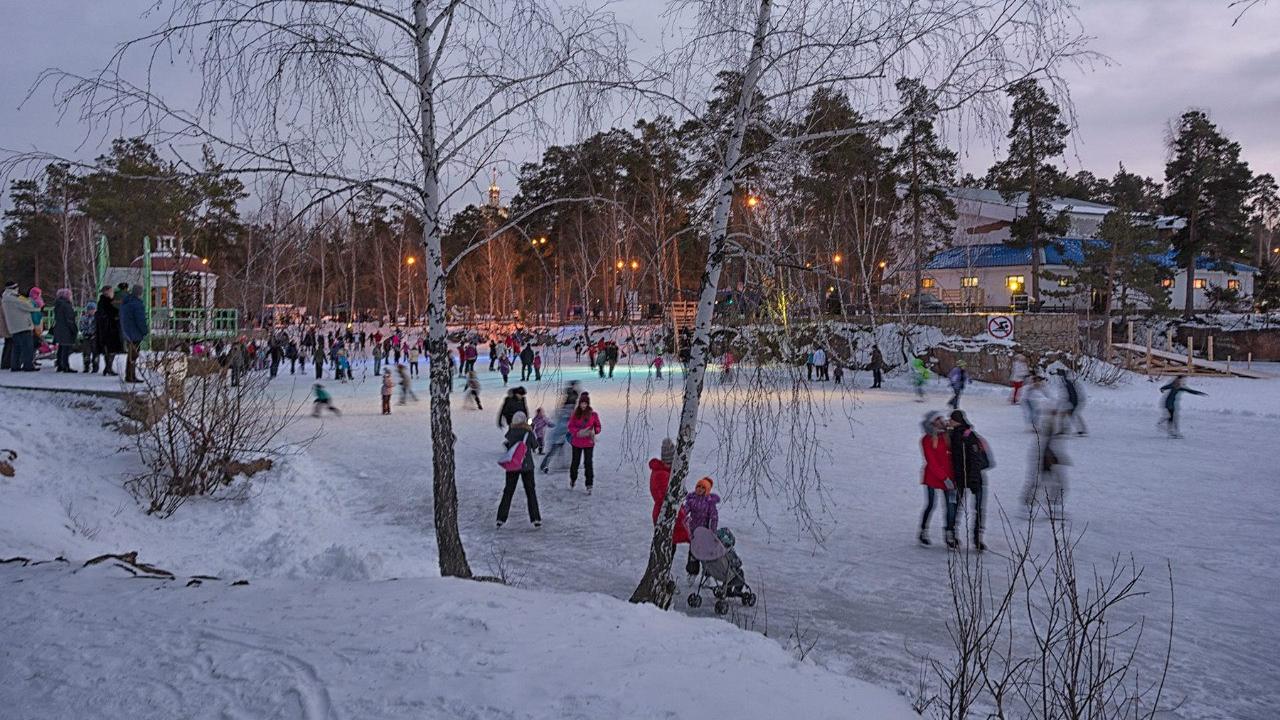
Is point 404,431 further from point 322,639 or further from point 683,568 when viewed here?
point 322,639

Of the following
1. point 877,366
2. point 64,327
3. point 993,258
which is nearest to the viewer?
point 64,327

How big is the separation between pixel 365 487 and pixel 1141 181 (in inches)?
3196

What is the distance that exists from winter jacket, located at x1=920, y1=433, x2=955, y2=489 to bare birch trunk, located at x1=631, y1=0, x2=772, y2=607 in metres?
3.40

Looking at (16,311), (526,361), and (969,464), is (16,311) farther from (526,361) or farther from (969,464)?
(526,361)

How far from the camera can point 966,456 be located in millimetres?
7852

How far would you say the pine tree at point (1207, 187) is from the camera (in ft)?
117

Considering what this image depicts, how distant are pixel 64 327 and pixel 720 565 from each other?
13092 mm

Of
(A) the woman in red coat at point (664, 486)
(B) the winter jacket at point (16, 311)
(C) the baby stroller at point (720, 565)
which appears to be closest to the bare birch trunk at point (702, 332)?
(C) the baby stroller at point (720, 565)

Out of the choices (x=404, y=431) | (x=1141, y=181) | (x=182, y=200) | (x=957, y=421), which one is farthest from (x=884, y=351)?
(x=1141, y=181)

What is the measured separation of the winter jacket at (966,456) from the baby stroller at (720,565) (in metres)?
2.81

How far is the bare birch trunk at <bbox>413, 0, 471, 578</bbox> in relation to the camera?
566 cm

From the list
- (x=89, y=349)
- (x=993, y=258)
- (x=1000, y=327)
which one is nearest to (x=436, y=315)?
(x=89, y=349)

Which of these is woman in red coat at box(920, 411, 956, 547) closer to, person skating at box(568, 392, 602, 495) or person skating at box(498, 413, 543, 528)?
person skating at box(498, 413, 543, 528)

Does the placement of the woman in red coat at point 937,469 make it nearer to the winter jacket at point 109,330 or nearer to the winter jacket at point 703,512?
the winter jacket at point 703,512
